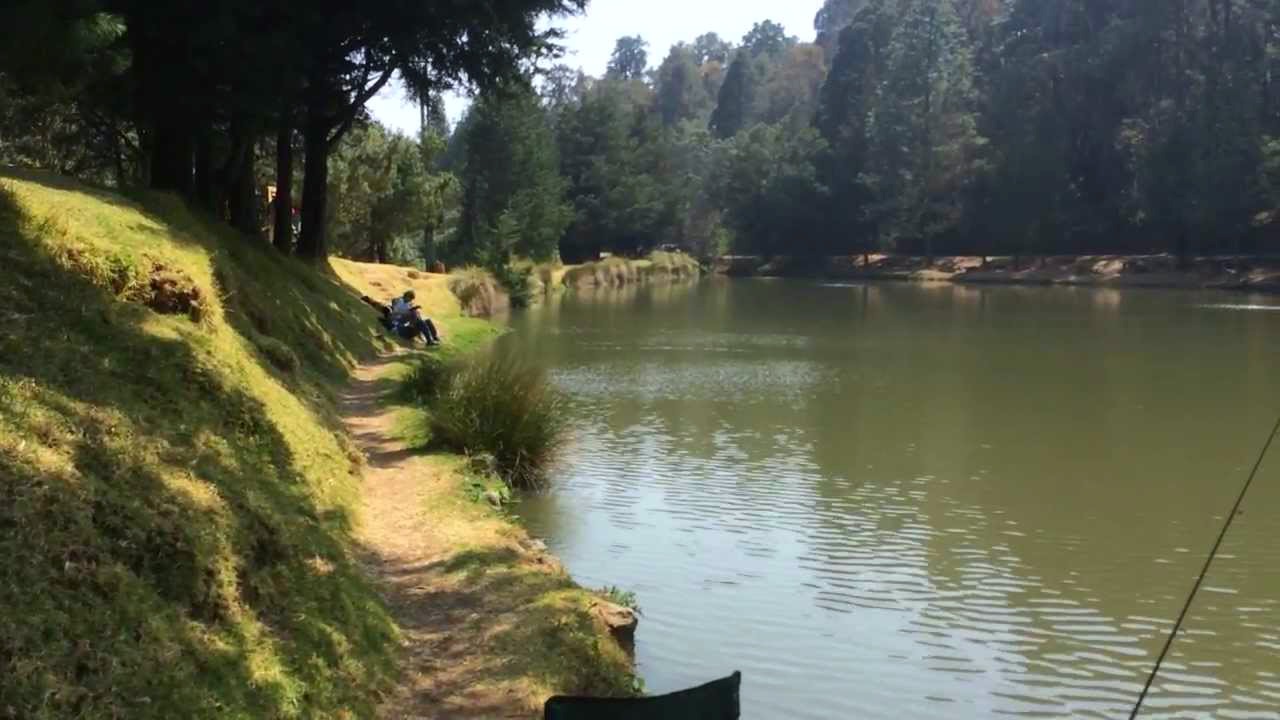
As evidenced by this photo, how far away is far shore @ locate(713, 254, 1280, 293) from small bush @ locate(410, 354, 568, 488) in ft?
179

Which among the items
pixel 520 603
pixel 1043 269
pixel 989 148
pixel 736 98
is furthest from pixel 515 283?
pixel 736 98

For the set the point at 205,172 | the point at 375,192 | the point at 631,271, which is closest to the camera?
the point at 205,172

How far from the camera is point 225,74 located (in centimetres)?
1656

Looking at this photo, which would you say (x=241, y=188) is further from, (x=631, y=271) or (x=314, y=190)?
(x=631, y=271)

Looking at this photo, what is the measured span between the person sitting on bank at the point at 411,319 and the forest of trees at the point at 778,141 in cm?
226

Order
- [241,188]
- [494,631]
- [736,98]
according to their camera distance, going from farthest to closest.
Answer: [736,98], [241,188], [494,631]

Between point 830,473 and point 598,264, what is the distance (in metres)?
51.8

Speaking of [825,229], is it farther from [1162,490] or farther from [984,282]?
[1162,490]

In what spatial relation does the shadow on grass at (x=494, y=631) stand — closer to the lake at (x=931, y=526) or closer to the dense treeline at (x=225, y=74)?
the lake at (x=931, y=526)

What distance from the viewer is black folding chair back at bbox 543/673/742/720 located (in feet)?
13.1

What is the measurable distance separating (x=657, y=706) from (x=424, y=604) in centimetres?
363

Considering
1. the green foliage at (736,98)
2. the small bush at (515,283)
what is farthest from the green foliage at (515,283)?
the green foliage at (736,98)

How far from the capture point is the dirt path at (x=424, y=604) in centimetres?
588

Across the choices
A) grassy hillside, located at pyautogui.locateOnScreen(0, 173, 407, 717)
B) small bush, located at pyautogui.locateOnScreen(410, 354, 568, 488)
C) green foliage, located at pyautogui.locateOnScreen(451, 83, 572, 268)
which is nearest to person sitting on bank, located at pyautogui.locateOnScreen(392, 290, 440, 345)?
small bush, located at pyautogui.locateOnScreen(410, 354, 568, 488)
